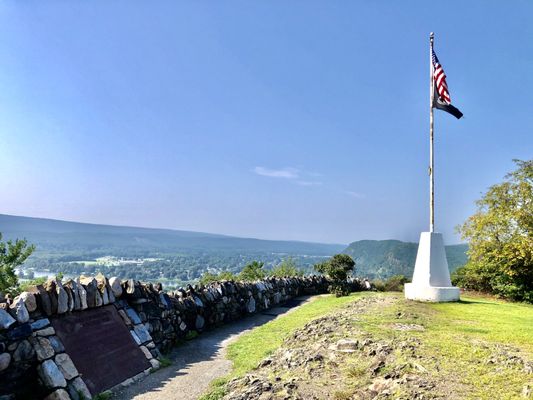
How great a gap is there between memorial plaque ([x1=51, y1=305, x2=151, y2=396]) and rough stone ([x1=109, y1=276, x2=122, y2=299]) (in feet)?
1.24

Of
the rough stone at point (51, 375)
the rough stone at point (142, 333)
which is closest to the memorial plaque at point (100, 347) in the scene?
the rough stone at point (142, 333)

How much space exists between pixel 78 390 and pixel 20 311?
1405 mm

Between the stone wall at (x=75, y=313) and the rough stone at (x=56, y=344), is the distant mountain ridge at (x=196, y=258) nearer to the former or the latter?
the stone wall at (x=75, y=313)

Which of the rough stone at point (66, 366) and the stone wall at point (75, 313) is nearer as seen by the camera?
the stone wall at point (75, 313)

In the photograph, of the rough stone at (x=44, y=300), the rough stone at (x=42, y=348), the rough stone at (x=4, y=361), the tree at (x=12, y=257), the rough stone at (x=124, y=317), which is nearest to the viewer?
the rough stone at (x=4, y=361)

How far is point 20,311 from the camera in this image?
6.05 meters

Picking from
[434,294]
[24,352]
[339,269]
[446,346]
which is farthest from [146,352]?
[339,269]

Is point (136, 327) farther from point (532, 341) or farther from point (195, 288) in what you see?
point (532, 341)

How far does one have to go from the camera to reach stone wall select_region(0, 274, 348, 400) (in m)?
5.80

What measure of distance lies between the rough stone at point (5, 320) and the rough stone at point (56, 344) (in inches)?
27.5

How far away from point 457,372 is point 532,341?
3.24 meters

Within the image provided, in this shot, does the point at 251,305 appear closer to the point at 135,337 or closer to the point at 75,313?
the point at 135,337

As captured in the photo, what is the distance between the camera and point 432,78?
16.1 metres

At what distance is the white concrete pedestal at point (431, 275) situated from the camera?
46.1 ft
